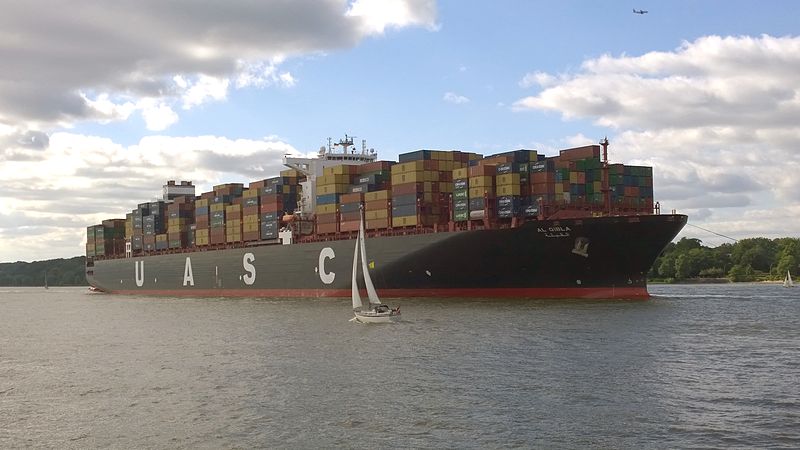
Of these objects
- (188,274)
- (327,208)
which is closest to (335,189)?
(327,208)

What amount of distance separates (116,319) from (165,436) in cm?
4004

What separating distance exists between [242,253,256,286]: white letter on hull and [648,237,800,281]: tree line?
79.9 metres

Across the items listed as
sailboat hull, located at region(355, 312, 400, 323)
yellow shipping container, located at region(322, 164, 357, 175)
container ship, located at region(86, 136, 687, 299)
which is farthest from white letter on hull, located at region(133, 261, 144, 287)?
sailboat hull, located at region(355, 312, 400, 323)

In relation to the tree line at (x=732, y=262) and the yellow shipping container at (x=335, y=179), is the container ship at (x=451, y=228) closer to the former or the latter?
the yellow shipping container at (x=335, y=179)

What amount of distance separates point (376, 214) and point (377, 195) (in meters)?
1.71

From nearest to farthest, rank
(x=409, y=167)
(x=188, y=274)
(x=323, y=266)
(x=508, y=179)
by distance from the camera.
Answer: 1. (x=508, y=179)
2. (x=409, y=167)
3. (x=323, y=266)
4. (x=188, y=274)

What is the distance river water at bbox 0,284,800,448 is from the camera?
1834 cm

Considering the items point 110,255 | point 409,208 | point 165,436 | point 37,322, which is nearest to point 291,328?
point 409,208

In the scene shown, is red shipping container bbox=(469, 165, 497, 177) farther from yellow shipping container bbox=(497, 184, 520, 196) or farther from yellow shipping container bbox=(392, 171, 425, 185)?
yellow shipping container bbox=(392, 171, 425, 185)

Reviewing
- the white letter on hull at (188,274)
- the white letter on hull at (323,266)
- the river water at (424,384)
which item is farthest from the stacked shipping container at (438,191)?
the river water at (424,384)

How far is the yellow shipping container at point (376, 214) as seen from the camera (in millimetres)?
59625

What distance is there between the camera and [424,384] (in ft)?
78.9

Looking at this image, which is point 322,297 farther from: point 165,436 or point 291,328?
point 165,436

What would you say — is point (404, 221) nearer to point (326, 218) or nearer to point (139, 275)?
point (326, 218)
